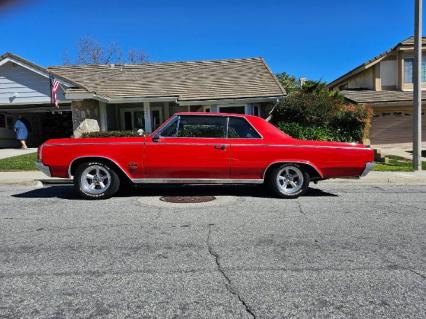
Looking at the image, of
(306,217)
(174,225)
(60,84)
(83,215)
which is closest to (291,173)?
(306,217)

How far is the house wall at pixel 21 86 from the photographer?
19.3 meters

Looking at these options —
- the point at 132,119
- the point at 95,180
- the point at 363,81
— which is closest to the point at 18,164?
the point at 95,180

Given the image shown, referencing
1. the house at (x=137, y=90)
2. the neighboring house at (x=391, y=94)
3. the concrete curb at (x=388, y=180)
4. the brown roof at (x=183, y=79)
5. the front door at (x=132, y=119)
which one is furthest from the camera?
the front door at (x=132, y=119)

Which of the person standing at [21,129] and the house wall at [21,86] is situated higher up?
the house wall at [21,86]

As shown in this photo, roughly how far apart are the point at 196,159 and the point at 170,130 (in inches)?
29.1

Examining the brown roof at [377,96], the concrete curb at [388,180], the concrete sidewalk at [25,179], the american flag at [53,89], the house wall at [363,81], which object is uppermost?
the house wall at [363,81]

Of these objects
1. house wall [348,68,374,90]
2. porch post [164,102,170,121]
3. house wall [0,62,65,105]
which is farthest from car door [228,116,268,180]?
house wall [348,68,374,90]

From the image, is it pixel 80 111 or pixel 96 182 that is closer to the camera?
pixel 96 182

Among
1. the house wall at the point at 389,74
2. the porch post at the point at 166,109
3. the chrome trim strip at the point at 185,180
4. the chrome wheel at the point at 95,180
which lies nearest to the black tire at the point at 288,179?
the chrome trim strip at the point at 185,180

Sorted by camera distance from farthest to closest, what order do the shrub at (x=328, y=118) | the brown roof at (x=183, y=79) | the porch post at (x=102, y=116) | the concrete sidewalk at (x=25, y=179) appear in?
the porch post at (x=102, y=116)
the brown roof at (x=183, y=79)
the shrub at (x=328, y=118)
the concrete sidewalk at (x=25, y=179)

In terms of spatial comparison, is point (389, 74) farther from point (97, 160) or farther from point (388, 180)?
point (97, 160)

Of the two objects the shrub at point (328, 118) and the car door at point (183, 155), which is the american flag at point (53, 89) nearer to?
the shrub at point (328, 118)

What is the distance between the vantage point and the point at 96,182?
7711 millimetres

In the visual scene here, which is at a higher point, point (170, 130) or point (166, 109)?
point (166, 109)
